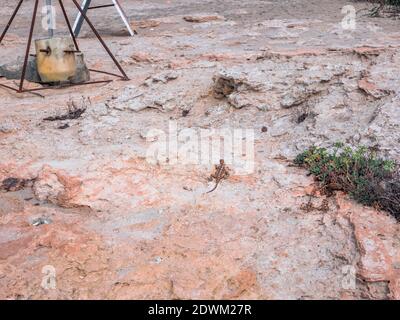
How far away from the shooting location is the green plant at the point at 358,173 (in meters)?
2.82

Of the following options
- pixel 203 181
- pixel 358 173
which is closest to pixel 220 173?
pixel 203 181

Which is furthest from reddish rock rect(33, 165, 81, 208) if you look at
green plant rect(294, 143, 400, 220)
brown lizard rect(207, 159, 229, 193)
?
green plant rect(294, 143, 400, 220)

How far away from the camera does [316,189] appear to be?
3.05 metres

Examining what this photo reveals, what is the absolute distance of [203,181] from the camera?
324 centimetres

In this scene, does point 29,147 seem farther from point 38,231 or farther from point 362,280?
point 362,280

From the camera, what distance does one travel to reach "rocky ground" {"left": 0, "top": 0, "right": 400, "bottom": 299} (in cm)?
238

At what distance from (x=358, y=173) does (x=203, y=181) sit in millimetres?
955

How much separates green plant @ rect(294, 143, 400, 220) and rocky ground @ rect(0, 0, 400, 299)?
9cm

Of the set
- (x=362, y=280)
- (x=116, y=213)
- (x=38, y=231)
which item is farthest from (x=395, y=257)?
(x=38, y=231)

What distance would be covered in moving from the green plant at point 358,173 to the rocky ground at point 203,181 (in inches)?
3.5

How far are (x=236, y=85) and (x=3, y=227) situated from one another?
2377 mm

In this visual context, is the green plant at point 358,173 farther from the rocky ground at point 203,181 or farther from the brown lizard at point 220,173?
the brown lizard at point 220,173

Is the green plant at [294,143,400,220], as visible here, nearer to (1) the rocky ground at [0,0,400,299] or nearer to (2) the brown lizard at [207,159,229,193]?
(1) the rocky ground at [0,0,400,299]

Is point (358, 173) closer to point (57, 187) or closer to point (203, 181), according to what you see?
point (203, 181)
